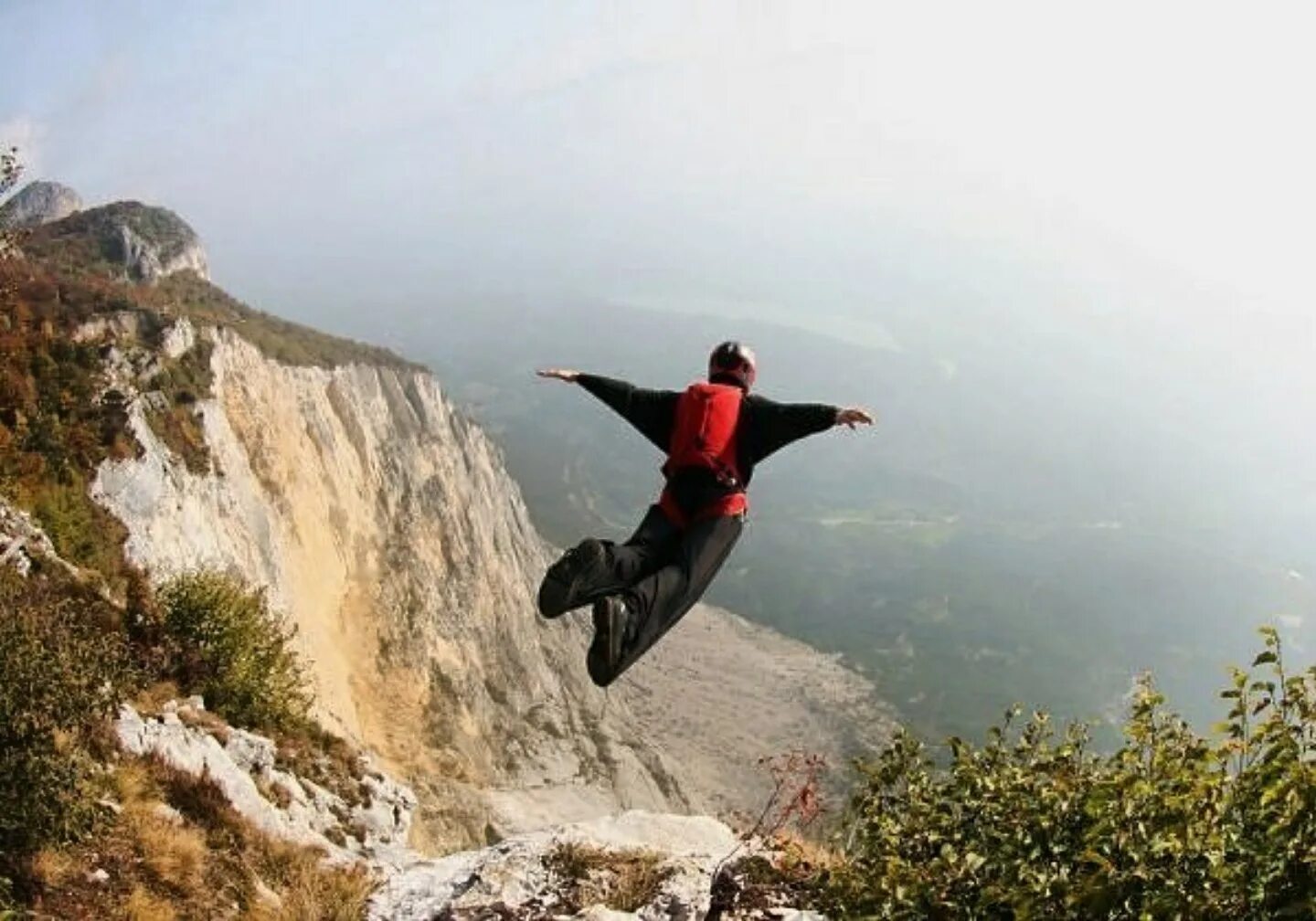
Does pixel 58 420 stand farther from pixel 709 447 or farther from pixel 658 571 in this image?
pixel 658 571

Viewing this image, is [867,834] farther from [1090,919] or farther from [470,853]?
[470,853]

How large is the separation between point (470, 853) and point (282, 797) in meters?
4.76

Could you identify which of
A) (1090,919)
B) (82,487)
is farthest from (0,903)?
(82,487)

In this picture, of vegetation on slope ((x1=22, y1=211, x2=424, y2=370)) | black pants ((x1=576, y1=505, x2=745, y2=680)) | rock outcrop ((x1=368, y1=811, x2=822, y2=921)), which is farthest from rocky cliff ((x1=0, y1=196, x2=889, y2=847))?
black pants ((x1=576, y1=505, x2=745, y2=680))

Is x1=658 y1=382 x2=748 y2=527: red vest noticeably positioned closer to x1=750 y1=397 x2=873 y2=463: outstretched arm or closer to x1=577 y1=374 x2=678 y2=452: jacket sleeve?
x1=750 y1=397 x2=873 y2=463: outstretched arm

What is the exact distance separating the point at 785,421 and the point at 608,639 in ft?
9.86

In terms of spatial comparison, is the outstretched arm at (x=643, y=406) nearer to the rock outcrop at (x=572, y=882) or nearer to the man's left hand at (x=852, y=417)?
the man's left hand at (x=852, y=417)

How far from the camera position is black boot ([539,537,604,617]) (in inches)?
303

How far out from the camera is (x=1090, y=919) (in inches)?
191

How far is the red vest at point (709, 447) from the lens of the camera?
30.3 feet

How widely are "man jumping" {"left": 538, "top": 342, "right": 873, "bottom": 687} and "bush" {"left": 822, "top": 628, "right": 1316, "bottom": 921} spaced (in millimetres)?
2510

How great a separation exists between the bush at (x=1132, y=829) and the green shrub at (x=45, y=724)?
7824 mm

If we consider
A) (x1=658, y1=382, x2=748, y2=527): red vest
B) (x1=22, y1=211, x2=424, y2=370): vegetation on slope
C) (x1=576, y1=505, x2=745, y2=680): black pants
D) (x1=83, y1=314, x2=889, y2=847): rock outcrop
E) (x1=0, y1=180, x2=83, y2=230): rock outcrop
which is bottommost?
(x1=83, y1=314, x2=889, y2=847): rock outcrop

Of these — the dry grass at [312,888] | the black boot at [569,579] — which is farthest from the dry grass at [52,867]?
the black boot at [569,579]
